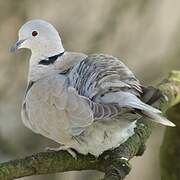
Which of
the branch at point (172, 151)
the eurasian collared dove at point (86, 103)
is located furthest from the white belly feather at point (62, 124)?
the branch at point (172, 151)

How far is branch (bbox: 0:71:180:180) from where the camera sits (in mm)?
1570

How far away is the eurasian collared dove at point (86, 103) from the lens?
155 centimetres

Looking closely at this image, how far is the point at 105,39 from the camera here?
335 centimetres

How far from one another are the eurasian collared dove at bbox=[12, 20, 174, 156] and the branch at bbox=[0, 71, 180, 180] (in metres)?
0.03

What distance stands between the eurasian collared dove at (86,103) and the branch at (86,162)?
0.03 meters

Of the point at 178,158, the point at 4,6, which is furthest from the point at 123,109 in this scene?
the point at 4,6

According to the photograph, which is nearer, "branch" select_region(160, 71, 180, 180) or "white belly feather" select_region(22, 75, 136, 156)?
"white belly feather" select_region(22, 75, 136, 156)

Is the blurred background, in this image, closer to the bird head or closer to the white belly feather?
the bird head

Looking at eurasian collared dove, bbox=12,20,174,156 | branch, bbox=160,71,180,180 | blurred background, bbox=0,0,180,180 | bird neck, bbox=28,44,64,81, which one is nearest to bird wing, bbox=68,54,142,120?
eurasian collared dove, bbox=12,20,174,156

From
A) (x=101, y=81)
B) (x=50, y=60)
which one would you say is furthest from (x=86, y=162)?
(x=50, y=60)

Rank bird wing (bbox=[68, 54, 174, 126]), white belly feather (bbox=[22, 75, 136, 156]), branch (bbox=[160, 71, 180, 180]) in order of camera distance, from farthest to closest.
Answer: branch (bbox=[160, 71, 180, 180]) < white belly feather (bbox=[22, 75, 136, 156]) < bird wing (bbox=[68, 54, 174, 126])

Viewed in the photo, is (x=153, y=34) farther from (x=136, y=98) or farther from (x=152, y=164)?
(x=136, y=98)

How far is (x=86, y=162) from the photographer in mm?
1750

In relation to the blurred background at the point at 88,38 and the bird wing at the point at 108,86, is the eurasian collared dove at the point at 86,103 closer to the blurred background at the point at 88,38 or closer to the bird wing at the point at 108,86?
the bird wing at the point at 108,86
